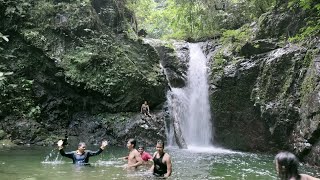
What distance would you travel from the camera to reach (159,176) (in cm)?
852

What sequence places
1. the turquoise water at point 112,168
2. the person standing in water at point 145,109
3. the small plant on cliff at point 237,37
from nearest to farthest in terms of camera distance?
the turquoise water at point 112,168 → the person standing in water at point 145,109 → the small plant on cliff at point 237,37

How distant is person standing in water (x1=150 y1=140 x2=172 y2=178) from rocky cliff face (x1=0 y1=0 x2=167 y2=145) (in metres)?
9.68

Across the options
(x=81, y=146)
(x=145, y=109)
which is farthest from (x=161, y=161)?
(x=145, y=109)

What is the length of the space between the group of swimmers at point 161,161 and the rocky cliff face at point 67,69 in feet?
25.7

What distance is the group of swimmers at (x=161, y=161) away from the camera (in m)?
3.86

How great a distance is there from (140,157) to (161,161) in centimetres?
166

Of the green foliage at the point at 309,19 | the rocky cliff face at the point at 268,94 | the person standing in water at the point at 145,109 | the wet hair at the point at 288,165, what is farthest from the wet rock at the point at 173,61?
the wet hair at the point at 288,165

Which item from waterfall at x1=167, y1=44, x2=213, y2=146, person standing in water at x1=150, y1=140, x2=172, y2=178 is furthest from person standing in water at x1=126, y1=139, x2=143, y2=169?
waterfall at x1=167, y1=44, x2=213, y2=146

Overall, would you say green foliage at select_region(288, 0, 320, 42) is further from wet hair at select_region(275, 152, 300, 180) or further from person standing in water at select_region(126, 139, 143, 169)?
wet hair at select_region(275, 152, 300, 180)

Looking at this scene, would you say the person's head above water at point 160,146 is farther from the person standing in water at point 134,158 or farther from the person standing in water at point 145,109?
the person standing in water at point 145,109

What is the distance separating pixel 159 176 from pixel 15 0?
583 inches

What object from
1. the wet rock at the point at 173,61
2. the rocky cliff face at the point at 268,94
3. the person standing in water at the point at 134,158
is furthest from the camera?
the wet rock at the point at 173,61

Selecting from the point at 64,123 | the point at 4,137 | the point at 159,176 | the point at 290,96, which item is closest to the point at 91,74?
the point at 64,123

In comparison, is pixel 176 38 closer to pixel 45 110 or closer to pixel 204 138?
pixel 204 138
